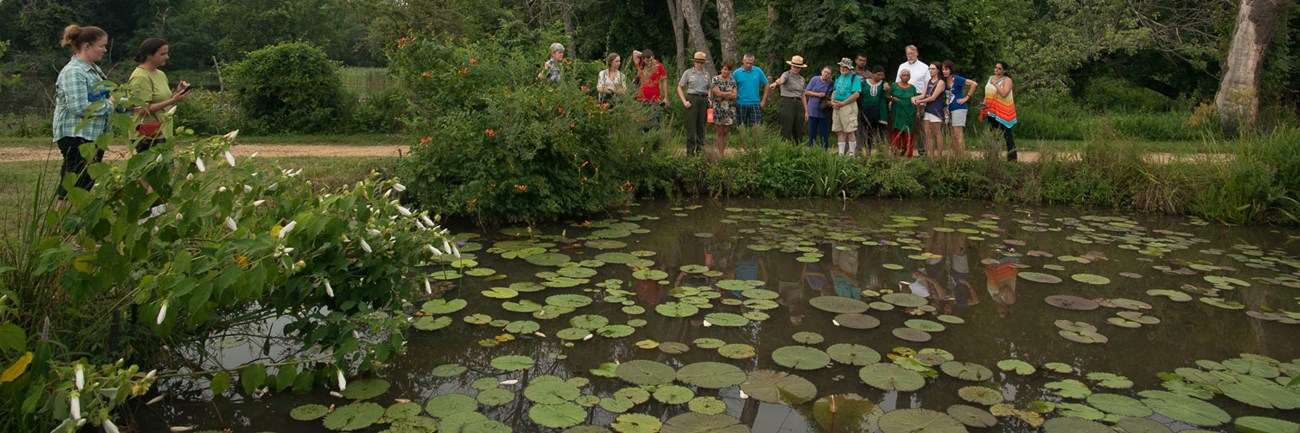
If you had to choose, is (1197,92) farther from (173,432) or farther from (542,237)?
(173,432)

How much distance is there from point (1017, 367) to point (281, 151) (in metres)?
9.71

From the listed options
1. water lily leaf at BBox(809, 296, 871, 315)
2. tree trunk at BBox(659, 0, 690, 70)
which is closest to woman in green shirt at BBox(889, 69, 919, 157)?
water lily leaf at BBox(809, 296, 871, 315)

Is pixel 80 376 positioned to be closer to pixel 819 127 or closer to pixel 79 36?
pixel 79 36

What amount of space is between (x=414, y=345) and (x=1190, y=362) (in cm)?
402

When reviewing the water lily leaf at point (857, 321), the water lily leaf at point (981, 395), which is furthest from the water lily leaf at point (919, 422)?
the water lily leaf at point (857, 321)

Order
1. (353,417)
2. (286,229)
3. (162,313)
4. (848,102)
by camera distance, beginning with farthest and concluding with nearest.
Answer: (848,102), (353,417), (286,229), (162,313)

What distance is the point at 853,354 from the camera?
15.5ft

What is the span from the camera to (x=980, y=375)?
4469 mm

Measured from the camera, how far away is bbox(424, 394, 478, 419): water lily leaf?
3.91m

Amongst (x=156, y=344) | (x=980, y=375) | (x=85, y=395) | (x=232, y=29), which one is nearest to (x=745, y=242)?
(x=980, y=375)

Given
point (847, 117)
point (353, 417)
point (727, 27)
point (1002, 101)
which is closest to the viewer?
point (353, 417)

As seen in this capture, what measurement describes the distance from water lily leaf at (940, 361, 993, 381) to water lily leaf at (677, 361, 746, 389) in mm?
1026

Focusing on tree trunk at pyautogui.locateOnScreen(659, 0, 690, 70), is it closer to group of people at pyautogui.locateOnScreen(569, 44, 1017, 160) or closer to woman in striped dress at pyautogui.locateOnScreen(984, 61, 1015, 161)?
group of people at pyautogui.locateOnScreen(569, 44, 1017, 160)

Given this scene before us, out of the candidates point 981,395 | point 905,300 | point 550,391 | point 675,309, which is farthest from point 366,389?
point 905,300
